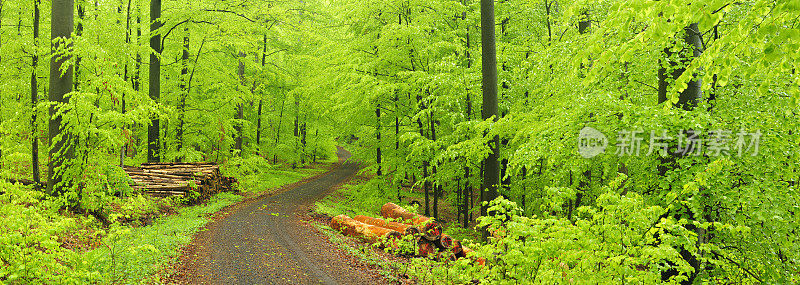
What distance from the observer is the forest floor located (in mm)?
7379

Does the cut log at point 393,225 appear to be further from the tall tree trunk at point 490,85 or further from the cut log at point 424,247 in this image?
the tall tree trunk at point 490,85

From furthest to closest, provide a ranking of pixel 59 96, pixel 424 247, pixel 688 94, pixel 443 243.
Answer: pixel 443 243 → pixel 424 247 → pixel 59 96 → pixel 688 94

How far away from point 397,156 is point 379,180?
1.42 meters

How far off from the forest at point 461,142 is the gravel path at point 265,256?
0.35ft

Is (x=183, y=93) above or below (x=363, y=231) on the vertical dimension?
above

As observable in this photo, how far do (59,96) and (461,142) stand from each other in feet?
32.8

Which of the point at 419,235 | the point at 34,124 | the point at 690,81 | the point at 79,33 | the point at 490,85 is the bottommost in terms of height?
the point at 419,235

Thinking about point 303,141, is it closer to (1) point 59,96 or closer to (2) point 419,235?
(1) point 59,96

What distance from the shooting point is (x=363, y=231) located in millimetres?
11086

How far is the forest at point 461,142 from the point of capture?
4.72m

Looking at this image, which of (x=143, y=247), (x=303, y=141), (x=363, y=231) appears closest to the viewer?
(x=143, y=247)

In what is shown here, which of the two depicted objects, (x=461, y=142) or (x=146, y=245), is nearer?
(x=146, y=245)

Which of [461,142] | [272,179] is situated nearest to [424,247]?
[461,142]

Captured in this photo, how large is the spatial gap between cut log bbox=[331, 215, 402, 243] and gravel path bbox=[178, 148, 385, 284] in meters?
0.94
